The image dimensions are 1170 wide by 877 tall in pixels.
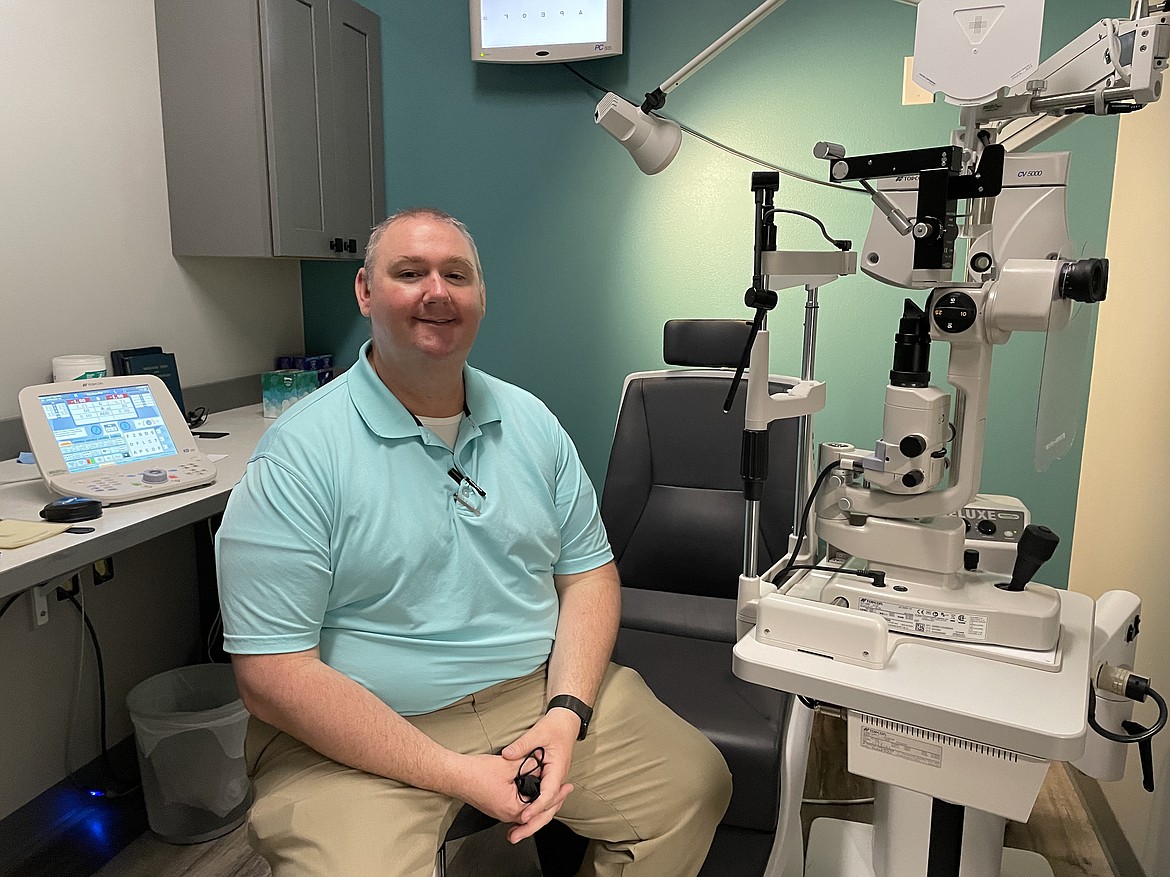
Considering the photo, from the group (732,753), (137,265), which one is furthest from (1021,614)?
(137,265)

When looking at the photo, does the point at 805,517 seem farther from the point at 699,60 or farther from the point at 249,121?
the point at 249,121

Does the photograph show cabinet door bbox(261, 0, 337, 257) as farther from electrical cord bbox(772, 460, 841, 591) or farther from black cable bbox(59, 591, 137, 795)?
electrical cord bbox(772, 460, 841, 591)

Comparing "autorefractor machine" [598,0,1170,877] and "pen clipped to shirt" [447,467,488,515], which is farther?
"pen clipped to shirt" [447,467,488,515]

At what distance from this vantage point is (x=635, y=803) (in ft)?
4.53

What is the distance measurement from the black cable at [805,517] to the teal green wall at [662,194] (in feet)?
3.64

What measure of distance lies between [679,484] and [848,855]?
0.87m

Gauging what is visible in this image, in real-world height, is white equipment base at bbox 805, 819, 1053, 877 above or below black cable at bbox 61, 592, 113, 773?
below

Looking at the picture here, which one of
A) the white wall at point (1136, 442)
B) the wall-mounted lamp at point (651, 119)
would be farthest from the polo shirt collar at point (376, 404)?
the white wall at point (1136, 442)

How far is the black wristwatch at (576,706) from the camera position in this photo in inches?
54.7

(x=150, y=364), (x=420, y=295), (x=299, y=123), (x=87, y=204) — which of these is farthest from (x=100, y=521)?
(x=299, y=123)

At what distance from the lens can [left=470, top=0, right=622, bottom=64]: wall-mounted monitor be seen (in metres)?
2.46

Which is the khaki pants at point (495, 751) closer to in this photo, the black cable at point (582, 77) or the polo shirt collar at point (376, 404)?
the polo shirt collar at point (376, 404)

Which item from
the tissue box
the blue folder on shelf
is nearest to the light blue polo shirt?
the blue folder on shelf

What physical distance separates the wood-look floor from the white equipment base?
102mm
